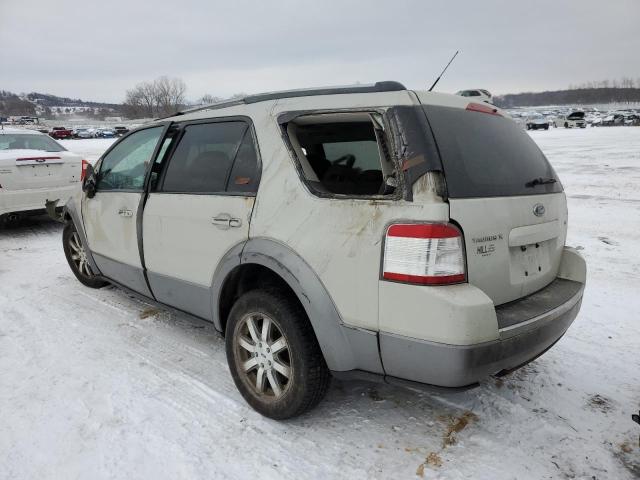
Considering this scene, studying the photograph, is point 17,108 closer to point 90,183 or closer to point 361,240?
point 90,183

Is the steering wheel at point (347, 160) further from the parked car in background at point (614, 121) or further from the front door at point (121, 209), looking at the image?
the parked car in background at point (614, 121)

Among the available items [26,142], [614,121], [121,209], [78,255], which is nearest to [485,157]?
[121,209]

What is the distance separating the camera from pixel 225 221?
2.71 metres

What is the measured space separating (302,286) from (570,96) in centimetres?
14901

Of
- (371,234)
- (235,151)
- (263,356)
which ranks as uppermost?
(235,151)

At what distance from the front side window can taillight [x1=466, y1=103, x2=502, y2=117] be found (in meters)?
2.31

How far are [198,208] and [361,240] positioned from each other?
1302 mm

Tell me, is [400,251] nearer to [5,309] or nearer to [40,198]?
[5,309]

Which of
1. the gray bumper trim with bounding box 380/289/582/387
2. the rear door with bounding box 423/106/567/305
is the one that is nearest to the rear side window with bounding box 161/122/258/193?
the rear door with bounding box 423/106/567/305

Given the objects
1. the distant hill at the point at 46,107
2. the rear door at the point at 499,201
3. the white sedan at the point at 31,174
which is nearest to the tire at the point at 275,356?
the rear door at the point at 499,201

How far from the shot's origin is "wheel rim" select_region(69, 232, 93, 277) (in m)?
4.68

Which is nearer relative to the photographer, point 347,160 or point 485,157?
point 485,157

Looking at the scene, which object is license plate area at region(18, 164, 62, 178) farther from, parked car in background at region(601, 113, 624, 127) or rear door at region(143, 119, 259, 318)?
parked car in background at region(601, 113, 624, 127)

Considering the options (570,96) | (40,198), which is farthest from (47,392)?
(570,96)
